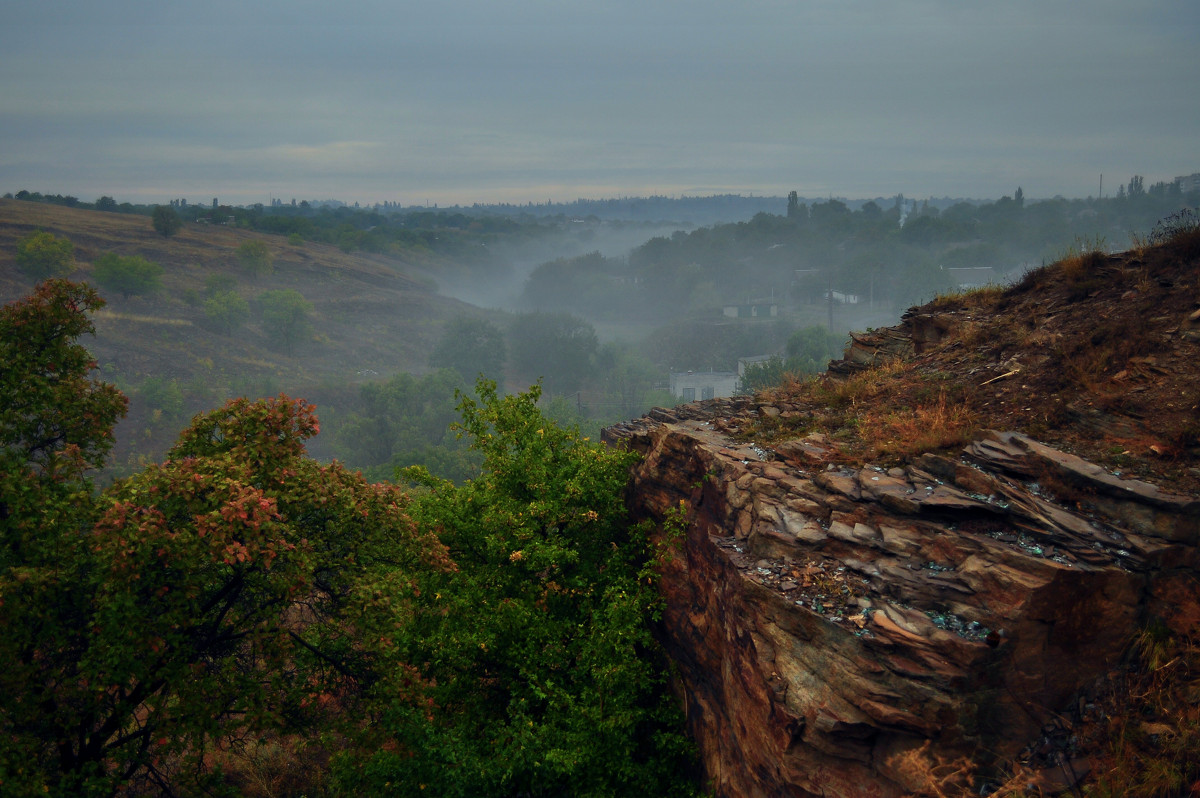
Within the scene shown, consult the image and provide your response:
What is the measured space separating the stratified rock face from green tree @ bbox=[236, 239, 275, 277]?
10767cm

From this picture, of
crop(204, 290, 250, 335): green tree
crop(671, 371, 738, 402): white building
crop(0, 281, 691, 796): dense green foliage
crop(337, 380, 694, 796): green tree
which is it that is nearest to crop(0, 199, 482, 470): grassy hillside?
crop(204, 290, 250, 335): green tree

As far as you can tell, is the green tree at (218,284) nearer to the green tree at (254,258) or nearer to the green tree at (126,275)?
the green tree at (126,275)

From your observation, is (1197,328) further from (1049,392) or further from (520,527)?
(520,527)

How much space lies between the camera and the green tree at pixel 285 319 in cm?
8456

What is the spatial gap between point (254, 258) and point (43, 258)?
31982 millimetres

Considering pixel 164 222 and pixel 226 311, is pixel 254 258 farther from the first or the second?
pixel 226 311

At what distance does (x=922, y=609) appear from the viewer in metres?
8.09

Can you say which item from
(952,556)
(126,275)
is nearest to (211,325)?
(126,275)

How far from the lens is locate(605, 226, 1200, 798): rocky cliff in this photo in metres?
7.50

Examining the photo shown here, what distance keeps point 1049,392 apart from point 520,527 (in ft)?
30.2

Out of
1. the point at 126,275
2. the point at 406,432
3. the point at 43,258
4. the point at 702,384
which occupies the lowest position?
the point at 702,384

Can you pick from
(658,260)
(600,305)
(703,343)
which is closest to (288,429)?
(703,343)

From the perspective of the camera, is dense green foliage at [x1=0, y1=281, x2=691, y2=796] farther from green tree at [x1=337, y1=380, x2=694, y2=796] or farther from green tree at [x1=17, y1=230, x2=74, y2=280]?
green tree at [x1=17, y1=230, x2=74, y2=280]

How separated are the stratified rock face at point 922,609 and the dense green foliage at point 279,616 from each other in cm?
241
